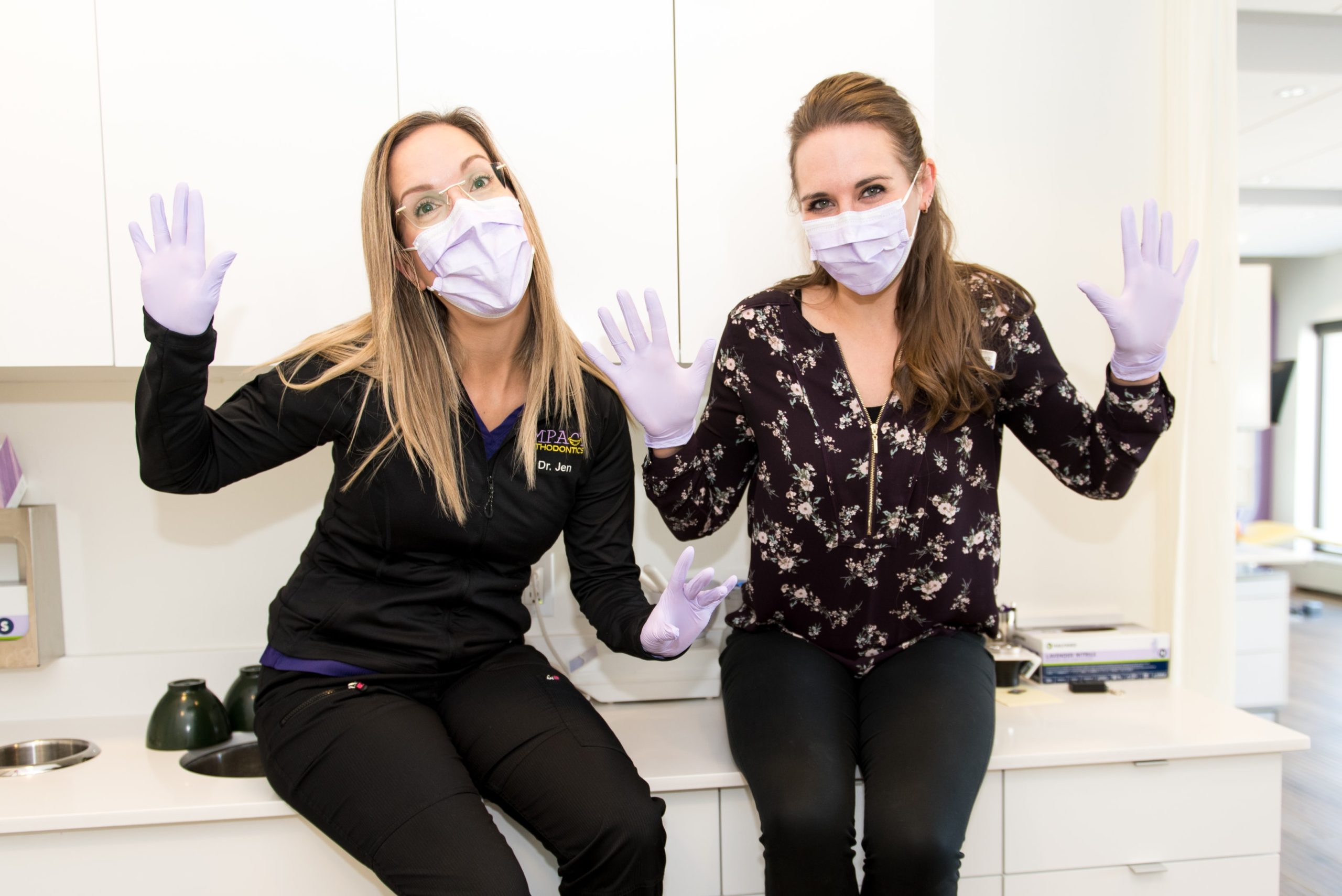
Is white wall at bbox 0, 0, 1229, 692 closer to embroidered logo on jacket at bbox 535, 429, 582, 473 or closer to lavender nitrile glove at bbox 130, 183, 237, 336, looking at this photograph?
embroidered logo on jacket at bbox 535, 429, 582, 473

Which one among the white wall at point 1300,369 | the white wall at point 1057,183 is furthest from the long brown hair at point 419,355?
the white wall at point 1300,369

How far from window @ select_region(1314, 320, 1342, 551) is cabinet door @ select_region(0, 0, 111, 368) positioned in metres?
7.42

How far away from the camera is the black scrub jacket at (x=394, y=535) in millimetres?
1252

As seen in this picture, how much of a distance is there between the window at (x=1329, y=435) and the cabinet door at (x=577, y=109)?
6744 mm

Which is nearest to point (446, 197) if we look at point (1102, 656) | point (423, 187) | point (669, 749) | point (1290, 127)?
point (423, 187)

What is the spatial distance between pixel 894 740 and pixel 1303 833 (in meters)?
1.89

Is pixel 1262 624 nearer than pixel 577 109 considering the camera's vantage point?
No

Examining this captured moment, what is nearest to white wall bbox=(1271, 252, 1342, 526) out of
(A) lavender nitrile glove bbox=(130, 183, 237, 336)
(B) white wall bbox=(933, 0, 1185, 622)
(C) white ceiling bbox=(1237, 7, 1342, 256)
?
(C) white ceiling bbox=(1237, 7, 1342, 256)

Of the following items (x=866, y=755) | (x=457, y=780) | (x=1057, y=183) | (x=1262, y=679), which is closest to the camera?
(x=457, y=780)

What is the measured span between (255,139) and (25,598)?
3.09ft

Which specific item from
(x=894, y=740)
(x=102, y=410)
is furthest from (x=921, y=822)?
(x=102, y=410)

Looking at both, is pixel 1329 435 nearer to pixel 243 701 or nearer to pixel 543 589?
pixel 543 589

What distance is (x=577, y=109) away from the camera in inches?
56.5

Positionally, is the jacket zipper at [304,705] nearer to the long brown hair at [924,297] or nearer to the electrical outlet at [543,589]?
the electrical outlet at [543,589]
